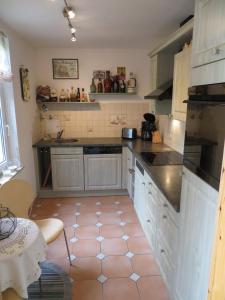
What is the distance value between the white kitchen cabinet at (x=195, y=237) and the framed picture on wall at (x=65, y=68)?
2.93 metres

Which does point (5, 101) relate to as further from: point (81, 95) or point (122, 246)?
point (122, 246)

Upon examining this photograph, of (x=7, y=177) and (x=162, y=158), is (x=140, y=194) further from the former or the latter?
(x=7, y=177)

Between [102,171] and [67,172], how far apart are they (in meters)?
0.56

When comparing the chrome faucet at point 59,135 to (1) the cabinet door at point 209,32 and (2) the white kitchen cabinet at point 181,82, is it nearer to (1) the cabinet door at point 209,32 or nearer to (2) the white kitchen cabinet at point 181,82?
(2) the white kitchen cabinet at point 181,82

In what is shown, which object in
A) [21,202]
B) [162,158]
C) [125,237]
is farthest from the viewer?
[162,158]

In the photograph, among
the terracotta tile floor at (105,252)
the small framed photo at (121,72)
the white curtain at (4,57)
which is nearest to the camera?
the terracotta tile floor at (105,252)

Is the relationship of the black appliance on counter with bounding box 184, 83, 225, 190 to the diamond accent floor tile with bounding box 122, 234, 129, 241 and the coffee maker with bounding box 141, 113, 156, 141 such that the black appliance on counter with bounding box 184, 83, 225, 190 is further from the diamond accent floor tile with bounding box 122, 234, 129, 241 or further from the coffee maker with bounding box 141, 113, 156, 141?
the coffee maker with bounding box 141, 113, 156, 141

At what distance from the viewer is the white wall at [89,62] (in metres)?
3.61

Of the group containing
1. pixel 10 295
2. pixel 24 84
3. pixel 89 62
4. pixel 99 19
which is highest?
pixel 99 19

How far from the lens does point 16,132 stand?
2713 millimetres

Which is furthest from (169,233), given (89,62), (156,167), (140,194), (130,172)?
(89,62)

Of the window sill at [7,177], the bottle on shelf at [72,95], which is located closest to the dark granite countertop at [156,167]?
the bottle on shelf at [72,95]

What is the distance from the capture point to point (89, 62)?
12.0ft

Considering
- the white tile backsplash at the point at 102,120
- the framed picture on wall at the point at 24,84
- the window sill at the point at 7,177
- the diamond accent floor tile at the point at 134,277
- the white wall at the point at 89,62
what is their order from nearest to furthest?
the diamond accent floor tile at the point at 134,277, the window sill at the point at 7,177, the framed picture on wall at the point at 24,84, the white wall at the point at 89,62, the white tile backsplash at the point at 102,120
